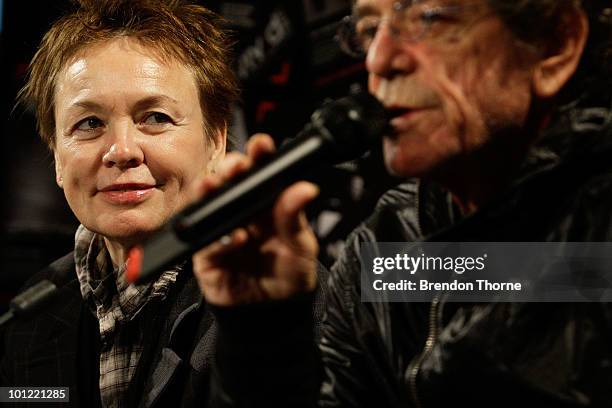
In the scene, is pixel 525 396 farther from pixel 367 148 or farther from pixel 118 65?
pixel 118 65

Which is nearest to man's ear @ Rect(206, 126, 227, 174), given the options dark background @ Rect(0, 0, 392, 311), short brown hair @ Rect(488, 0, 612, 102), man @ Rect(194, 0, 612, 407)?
dark background @ Rect(0, 0, 392, 311)

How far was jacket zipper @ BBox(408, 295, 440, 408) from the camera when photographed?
87 cm

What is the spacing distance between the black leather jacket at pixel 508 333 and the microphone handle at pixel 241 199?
18 cm

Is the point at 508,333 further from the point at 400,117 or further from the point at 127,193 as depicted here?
the point at 127,193

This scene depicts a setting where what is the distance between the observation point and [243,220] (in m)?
0.73

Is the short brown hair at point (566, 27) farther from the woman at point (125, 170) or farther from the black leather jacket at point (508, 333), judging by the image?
the woman at point (125, 170)

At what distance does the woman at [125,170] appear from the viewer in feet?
4.42

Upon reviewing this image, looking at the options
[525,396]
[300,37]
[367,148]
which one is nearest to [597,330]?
[525,396]

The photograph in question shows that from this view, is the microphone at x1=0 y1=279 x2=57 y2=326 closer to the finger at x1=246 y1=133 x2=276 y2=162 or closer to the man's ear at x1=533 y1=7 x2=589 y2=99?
the finger at x1=246 y1=133 x2=276 y2=162

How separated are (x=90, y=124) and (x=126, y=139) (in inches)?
4.5

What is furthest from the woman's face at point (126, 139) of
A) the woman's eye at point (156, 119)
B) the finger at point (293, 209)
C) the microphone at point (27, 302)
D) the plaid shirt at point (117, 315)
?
the finger at point (293, 209)

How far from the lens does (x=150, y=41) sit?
1427 mm

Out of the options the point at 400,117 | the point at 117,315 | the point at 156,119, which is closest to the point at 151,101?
the point at 156,119

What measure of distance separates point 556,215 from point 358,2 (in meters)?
0.40
